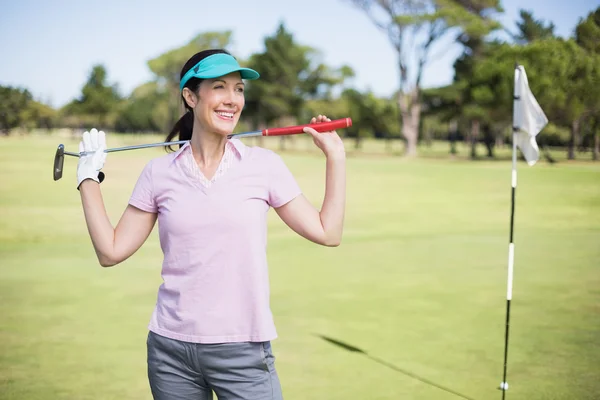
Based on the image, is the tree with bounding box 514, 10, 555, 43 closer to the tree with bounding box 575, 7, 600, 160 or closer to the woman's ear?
the tree with bounding box 575, 7, 600, 160

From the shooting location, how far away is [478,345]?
5645mm

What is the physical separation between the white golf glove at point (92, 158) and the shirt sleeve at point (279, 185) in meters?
0.56

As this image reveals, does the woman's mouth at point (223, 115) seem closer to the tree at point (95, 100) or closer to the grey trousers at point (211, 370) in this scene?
the grey trousers at point (211, 370)

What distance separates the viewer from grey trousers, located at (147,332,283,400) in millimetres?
2201

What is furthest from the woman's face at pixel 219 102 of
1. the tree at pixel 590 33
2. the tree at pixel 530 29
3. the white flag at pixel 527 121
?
the tree at pixel 530 29

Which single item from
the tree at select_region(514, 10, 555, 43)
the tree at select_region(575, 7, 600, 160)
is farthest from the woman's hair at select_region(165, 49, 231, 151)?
the tree at select_region(514, 10, 555, 43)

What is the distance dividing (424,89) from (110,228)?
55690 mm

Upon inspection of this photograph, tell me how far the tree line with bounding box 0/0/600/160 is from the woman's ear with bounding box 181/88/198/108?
35427 mm

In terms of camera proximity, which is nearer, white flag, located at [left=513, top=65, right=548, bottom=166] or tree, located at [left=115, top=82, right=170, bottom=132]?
white flag, located at [left=513, top=65, right=548, bottom=166]

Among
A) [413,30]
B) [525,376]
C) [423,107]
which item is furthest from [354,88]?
[525,376]

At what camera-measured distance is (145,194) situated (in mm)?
2299

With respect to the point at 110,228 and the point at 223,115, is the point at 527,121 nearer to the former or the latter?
the point at 223,115

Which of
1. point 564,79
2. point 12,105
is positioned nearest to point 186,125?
point 564,79

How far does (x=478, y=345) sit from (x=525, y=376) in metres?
0.76
